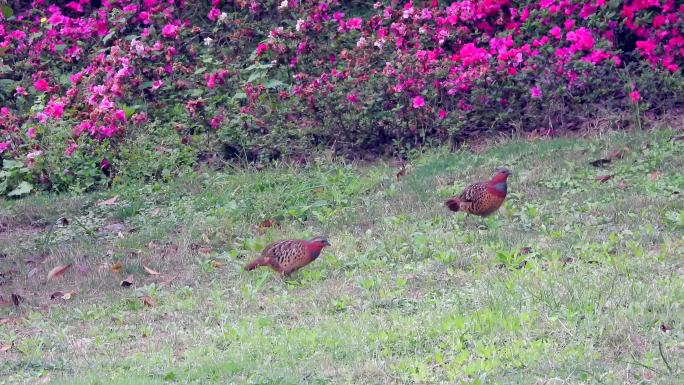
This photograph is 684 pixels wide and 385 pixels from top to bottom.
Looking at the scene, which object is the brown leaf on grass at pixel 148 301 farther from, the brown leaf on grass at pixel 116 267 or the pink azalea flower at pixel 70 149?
the pink azalea flower at pixel 70 149

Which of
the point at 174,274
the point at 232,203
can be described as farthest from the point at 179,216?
the point at 174,274

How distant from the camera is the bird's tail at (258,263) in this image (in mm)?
7871

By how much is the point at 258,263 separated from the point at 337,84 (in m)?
4.16

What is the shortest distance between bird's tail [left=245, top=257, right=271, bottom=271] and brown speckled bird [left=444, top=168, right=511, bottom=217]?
70.3 inches

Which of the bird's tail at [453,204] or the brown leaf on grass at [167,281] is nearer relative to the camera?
the brown leaf on grass at [167,281]

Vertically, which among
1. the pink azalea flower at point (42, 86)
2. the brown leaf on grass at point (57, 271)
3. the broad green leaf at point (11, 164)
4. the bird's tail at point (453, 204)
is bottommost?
the broad green leaf at point (11, 164)

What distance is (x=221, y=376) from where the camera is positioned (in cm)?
570

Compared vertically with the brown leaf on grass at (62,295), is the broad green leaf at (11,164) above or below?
below

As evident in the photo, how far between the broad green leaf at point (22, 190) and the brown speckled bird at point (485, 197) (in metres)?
4.79

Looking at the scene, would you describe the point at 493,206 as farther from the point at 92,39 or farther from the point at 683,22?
the point at 92,39

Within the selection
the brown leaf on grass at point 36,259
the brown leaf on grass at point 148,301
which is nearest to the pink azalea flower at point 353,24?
the brown leaf on grass at point 36,259

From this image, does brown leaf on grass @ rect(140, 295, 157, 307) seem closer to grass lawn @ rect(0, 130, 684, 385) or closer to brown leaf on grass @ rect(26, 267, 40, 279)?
grass lawn @ rect(0, 130, 684, 385)

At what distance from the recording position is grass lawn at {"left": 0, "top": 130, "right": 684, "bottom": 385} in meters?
5.72

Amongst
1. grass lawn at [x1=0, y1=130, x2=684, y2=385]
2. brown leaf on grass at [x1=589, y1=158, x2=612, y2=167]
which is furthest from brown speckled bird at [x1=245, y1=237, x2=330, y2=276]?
brown leaf on grass at [x1=589, y1=158, x2=612, y2=167]
